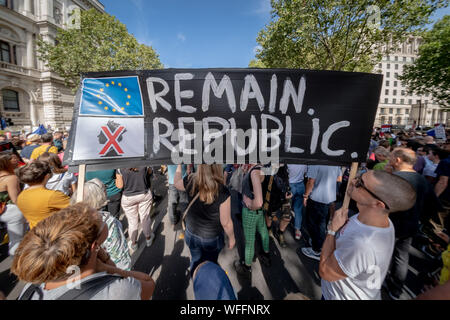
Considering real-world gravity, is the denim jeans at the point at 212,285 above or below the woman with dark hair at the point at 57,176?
below

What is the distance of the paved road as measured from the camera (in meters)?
2.39

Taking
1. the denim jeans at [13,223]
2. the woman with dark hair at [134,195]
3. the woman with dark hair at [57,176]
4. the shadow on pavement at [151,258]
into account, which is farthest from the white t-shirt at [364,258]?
the denim jeans at [13,223]

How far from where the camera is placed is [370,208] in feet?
4.48

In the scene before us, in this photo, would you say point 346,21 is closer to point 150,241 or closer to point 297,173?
point 297,173

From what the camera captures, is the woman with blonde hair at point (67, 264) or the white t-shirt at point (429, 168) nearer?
the woman with blonde hair at point (67, 264)

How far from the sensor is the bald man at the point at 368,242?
4.07 ft

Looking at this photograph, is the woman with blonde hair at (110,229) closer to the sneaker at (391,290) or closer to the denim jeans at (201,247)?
the denim jeans at (201,247)

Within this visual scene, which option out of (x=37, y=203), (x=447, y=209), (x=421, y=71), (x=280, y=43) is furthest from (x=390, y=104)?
(x=37, y=203)

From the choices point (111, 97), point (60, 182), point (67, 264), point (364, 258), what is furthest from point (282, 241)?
point (60, 182)

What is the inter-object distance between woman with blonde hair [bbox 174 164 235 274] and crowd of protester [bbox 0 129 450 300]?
1cm

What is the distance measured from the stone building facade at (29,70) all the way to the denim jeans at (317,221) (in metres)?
28.2

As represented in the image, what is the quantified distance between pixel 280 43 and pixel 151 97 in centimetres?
1151

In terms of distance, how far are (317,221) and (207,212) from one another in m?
2.01
